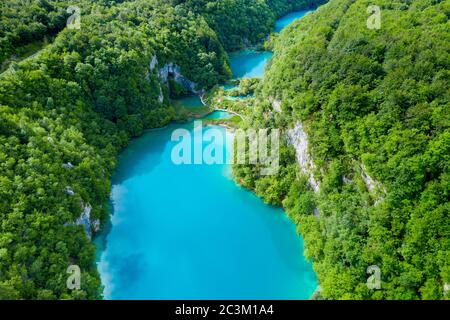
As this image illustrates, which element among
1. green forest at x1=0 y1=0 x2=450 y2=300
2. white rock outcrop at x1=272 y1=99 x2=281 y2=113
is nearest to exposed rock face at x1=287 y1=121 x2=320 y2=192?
green forest at x1=0 y1=0 x2=450 y2=300

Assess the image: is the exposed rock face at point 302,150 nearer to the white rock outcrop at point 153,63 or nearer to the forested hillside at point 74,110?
the forested hillside at point 74,110

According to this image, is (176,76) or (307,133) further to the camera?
(176,76)

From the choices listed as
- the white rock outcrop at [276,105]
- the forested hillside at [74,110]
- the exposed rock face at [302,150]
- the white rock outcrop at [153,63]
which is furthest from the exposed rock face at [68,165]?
the white rock outcrop at [153,63]

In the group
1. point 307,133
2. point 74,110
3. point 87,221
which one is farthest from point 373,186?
point 74,110

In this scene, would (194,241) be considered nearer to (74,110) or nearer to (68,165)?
(68,165)

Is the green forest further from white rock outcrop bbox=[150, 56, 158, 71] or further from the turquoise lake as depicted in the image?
the turquoise lake
